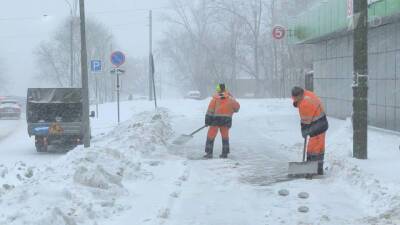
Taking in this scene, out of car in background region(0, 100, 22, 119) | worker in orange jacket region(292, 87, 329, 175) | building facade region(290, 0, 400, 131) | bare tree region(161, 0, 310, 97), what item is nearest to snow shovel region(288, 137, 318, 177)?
worker in orange jacket region(292, 87, 329, 175)

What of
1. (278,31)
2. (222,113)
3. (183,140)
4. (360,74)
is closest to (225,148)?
(222,113)

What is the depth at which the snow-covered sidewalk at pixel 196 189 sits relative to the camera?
7.85 metres

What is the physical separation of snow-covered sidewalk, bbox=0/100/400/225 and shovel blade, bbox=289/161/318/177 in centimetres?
23

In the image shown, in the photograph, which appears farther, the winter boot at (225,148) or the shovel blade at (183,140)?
the shovel blade at (183,140)

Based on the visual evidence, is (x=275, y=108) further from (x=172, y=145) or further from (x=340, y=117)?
(x=172, y=145)

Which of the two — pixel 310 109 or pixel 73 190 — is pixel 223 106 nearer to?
pixel 310 109

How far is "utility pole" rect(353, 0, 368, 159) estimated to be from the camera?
11406mm

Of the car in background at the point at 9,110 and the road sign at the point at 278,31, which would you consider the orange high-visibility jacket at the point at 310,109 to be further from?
the car in background at the point at 9,110

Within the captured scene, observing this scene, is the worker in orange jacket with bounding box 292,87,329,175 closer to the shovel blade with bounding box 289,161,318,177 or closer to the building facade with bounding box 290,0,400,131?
the shovel blade with bounding box 289,161,318,177

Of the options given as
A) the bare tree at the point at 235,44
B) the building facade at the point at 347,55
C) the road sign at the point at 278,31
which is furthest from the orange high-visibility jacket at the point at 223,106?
the bare tree at the point at 235,44

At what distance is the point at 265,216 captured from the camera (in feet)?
27.0

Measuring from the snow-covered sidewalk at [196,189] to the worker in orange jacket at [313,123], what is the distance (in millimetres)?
392

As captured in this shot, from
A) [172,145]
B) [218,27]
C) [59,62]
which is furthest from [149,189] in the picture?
[59,62]

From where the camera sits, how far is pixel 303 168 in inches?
425
